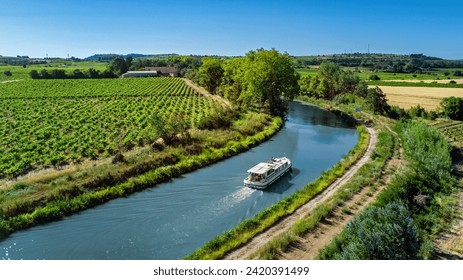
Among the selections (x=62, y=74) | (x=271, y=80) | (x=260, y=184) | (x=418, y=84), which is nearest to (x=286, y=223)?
(x=260, y=184)

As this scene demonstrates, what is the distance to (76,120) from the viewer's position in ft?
153

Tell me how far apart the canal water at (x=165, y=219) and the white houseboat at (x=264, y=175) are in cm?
49

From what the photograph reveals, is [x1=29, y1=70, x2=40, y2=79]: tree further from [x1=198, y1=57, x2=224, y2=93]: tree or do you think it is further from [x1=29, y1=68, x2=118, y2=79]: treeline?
[x1=198, y1=57, x2=224, y2=93]: tree

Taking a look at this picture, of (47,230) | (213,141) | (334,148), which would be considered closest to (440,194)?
(334,148)

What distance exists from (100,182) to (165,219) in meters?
6.19

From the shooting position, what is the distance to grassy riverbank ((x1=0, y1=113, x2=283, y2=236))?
20641mm

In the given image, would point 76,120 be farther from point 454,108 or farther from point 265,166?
point 454,108

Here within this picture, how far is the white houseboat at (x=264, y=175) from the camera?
85.9 ft

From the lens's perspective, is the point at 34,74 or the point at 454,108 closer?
the point at 454,108

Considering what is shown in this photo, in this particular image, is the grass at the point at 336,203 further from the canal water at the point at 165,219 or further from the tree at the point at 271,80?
the tree at the point at 271,80

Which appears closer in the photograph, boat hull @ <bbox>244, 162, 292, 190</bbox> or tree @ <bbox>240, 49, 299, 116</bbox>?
boat hull @ <bbox>244, 162, 292, 190</bbox>

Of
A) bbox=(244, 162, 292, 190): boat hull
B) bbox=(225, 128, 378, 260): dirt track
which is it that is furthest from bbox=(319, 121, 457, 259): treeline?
bbox=(244, 162, 292, 190): boat hull

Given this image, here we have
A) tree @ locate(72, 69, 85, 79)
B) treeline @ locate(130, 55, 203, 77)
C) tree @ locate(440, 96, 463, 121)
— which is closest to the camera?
tree @ locate(440, 96, 463, 121)

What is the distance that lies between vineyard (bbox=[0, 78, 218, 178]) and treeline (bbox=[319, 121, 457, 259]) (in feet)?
74.4
